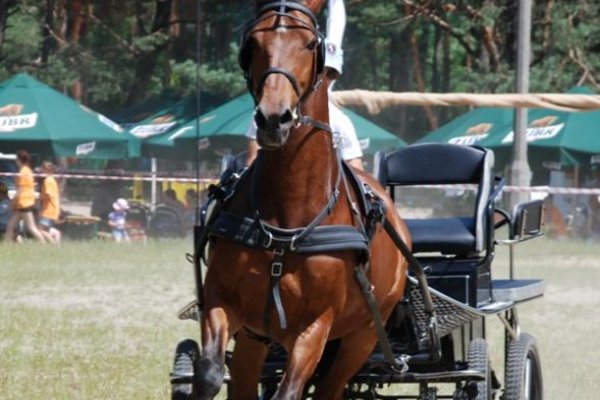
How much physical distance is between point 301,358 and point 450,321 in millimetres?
1354

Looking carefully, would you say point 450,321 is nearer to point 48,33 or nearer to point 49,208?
point 49,208

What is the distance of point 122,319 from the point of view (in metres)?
11.8

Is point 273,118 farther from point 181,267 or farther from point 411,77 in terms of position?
point 411,77

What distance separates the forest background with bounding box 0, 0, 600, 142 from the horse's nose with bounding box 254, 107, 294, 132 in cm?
2222

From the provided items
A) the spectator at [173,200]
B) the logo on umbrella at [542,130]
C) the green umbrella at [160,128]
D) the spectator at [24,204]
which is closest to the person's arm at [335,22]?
the spectator at [24,204]

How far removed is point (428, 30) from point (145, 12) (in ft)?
22.4

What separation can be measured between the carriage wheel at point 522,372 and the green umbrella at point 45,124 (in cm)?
1702

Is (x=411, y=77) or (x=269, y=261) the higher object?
(x=411, y=77)

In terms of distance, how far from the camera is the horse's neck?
5121 millimetres

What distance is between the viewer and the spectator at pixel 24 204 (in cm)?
2038

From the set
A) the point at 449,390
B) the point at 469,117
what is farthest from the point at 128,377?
the point at 469,117

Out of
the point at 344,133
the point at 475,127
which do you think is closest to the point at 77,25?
the point at 475,127

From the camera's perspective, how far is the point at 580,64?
28859 mm

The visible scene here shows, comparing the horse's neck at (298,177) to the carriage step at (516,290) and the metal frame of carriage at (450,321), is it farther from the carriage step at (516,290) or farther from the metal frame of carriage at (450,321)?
the carriage step at (516,290)
